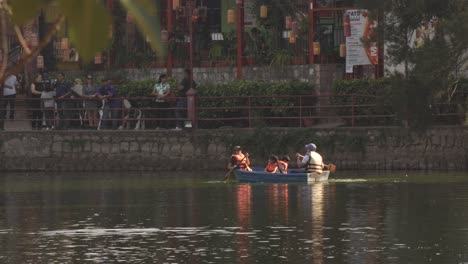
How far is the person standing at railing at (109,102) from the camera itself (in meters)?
38.8

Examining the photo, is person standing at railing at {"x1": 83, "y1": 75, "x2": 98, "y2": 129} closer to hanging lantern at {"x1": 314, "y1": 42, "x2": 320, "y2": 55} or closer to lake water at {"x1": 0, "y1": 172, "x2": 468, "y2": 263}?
lake water at {"x1": 0, "y1": 172, "x2": 468, "y2": 263}

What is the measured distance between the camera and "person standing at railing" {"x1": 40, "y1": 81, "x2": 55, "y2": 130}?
128ft

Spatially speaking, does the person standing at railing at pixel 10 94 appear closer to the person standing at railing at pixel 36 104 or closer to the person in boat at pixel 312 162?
the person standing at railing at pixel 36 104

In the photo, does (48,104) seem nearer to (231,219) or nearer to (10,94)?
(10,94)

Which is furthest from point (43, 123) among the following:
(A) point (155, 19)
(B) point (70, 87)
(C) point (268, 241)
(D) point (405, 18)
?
(A) point (155, 19)

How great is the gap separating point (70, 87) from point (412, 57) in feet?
36.2

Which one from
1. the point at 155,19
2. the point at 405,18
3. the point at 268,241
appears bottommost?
the point at 268,241

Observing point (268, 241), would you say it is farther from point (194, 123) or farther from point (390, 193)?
point (194, 123)

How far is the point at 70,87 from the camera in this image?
130 ft

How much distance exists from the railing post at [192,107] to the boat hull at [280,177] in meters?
4.90

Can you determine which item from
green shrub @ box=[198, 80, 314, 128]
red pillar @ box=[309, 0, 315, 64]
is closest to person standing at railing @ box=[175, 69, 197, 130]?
green shrub @ box=[198, 80, 314, 128]

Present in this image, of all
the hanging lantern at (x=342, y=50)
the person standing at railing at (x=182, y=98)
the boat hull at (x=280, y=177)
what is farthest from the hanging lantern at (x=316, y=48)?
the boat hull at (x=280, y=177)

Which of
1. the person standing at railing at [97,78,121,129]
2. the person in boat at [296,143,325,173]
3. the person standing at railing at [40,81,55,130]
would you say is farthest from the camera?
A: the person standing at railing at [40,81,55,130]

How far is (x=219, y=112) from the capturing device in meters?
39.0
